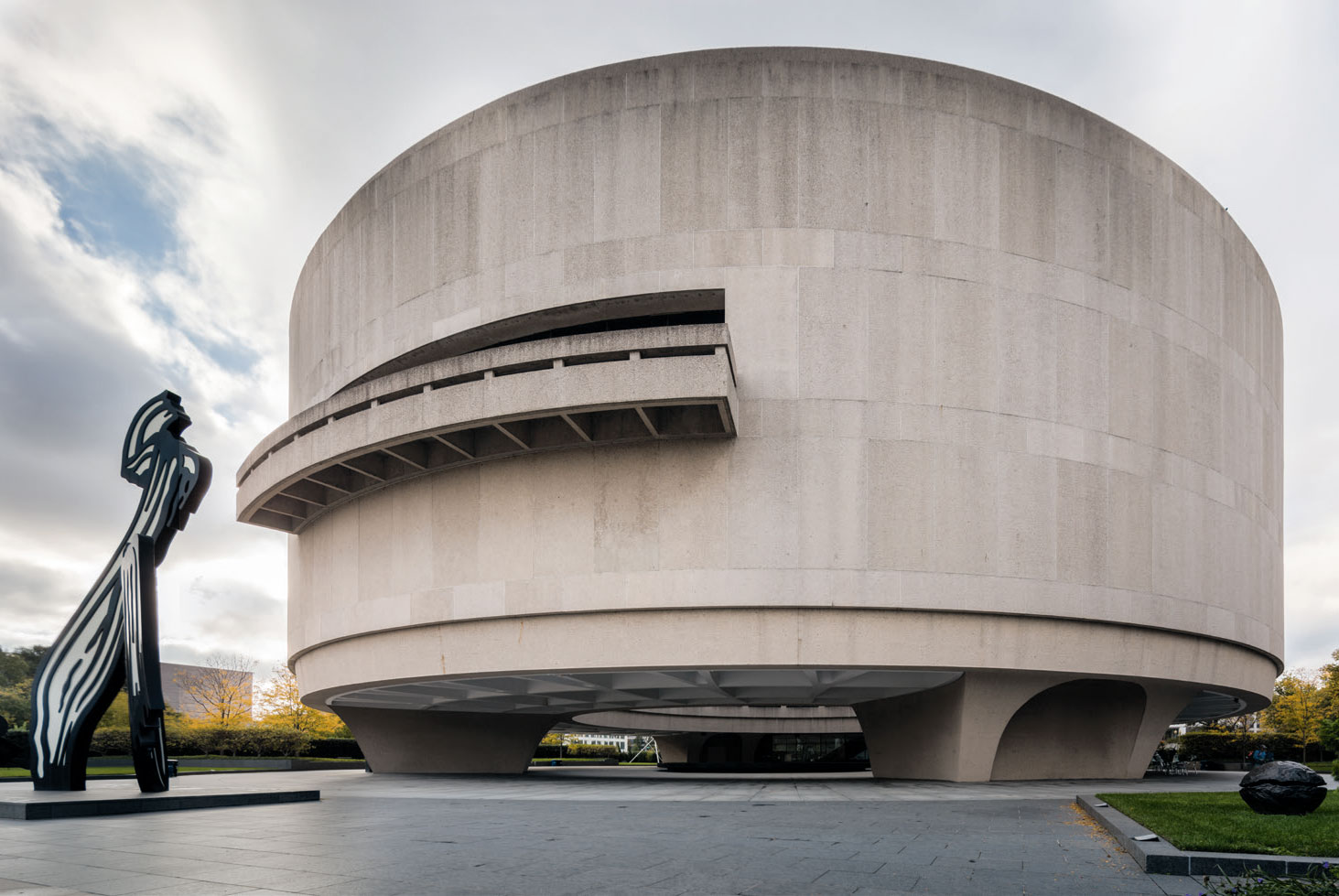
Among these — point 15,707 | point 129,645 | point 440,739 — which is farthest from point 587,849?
point 15,707

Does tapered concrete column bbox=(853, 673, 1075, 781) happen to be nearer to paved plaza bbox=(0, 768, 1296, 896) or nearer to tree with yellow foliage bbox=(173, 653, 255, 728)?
paved plaza bbox=(0, 768, 1296, 896)

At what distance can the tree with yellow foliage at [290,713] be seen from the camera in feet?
191

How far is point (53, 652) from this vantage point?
18047 millimetres

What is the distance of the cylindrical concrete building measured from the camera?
22406mm

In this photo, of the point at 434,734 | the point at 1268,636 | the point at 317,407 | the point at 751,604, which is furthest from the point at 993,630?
the point at 434,734

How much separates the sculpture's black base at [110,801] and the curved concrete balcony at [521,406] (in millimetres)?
8705

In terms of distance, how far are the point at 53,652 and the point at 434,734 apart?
17.3 metres

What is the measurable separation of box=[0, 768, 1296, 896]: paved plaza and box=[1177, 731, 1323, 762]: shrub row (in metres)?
46.6

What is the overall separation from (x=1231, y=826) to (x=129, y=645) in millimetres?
16897

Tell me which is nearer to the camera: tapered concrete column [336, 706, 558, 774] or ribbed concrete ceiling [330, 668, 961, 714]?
ribbed concrete ceiling [330, 668, 961, 714]

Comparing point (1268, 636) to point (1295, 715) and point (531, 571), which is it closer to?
point (531, 571)

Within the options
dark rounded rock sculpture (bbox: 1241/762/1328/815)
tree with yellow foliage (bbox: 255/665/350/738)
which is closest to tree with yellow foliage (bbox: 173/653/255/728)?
tree with yellow foliage (bbox: 255/665/350/738)

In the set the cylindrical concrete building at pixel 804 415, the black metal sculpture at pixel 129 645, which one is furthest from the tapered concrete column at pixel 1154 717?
the black metal sculpture at pixel 129 645

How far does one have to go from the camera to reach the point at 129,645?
17.4m
